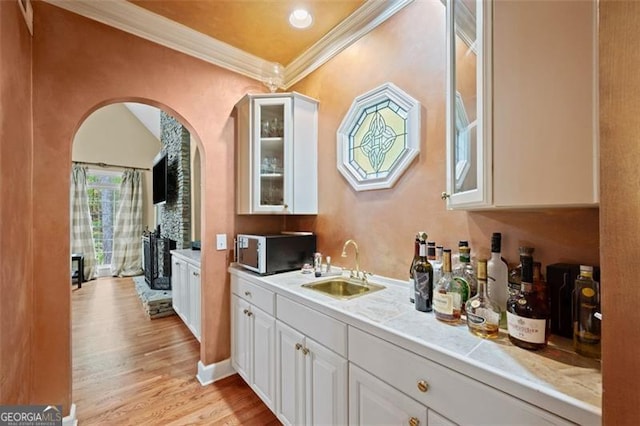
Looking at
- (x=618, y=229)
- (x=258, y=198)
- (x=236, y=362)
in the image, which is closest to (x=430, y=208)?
(x=618, y=229)

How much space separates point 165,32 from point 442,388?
2674mm

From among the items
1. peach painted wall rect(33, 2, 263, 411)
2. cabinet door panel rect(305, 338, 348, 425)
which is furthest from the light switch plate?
cabinet door panel rect(305, 338, 348, 425)

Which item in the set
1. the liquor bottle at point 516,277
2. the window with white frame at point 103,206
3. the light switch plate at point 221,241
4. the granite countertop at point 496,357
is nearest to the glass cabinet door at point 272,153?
the light switch plate at point 221,241

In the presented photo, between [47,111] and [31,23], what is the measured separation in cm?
49

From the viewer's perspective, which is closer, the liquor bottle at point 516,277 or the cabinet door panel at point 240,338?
the liquor bottle at point 516,277

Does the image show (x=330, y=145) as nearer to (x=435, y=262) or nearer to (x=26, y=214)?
(x=435, y=262)

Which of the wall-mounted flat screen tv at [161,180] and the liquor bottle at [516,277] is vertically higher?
the wall-mounted flat screen tv at [161,180]

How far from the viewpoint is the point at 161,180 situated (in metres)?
4.75

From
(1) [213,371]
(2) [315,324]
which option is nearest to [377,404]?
(2) [315,324]

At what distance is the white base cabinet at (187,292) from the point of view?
272 centimetres

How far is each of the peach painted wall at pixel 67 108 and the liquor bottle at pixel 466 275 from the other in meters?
1.82

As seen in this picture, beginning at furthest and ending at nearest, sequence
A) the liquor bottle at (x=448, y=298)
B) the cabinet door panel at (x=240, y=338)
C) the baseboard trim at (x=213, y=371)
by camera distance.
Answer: the baseboard trim at (x=213, y=371)
the cabinet door panel at (x=240, y=338)
the liquor bottle at (x=448, y=298)

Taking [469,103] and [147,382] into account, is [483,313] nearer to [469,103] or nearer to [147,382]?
[469,103]

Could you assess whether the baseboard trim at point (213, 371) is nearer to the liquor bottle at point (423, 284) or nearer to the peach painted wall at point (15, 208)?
the peach painted wall at point (15, 208)
